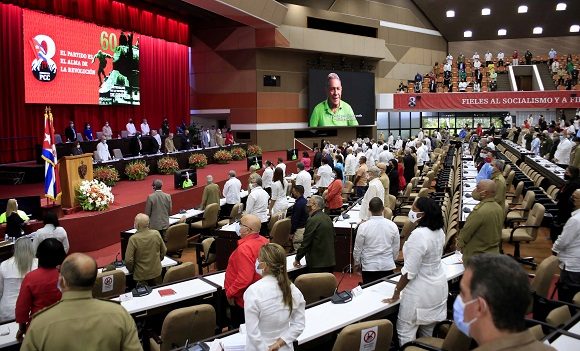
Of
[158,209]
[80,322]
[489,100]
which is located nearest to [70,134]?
[158,209]

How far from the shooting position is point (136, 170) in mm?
→ 15422

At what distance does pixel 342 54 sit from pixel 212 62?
6.84m

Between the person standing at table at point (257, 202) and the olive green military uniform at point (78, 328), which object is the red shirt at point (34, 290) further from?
the person standing at table at point (257, 202)

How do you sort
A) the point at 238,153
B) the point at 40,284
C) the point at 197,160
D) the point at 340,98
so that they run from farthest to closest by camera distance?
the point at 340,98, the point at 238,153, the point at 197,160, the point at 40,284

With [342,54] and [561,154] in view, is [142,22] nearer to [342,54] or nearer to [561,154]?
[342,54]

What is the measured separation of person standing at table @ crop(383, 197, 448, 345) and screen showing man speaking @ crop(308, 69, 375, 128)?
22.1 meters

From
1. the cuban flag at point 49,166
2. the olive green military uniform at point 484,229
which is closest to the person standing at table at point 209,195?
the cuban flag at point 49,166

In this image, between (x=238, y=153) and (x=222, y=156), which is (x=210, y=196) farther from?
(x=238, y=153)

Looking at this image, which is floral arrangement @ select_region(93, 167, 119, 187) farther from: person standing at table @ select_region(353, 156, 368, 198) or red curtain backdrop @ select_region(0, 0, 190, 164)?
person standing at table @ select_region(353, 156, 368, 198)

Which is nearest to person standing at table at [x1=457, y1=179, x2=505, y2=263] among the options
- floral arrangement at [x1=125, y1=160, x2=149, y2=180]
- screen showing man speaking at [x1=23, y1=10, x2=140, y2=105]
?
floral arrangement at [x1=125, y1=160, x2=149, y2=180]

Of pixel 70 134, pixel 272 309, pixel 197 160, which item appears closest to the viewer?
pixel 272 309

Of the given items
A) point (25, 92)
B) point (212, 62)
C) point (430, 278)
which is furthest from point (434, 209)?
point (212, 62)

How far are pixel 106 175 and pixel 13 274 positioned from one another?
31.1ft

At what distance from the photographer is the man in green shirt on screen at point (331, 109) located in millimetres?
26516
